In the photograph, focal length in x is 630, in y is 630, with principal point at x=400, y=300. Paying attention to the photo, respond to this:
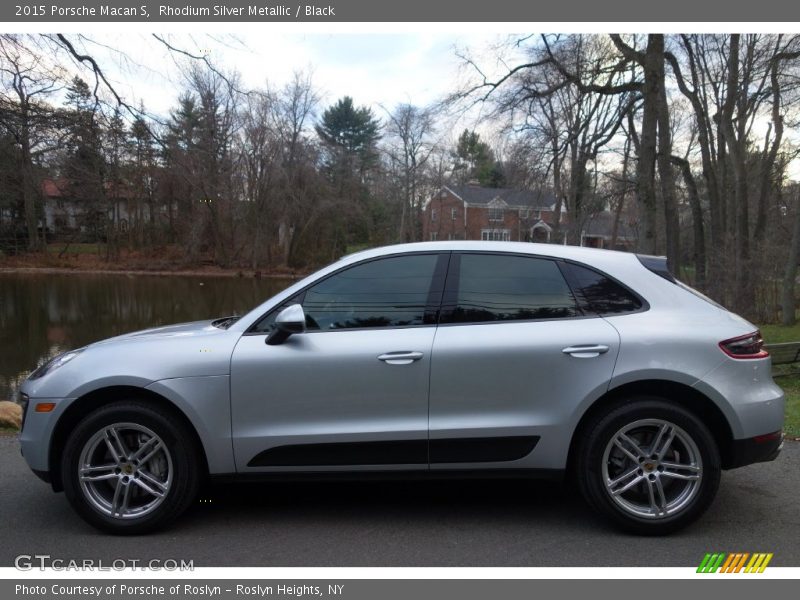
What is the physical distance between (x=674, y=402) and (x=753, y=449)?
524 millimetres

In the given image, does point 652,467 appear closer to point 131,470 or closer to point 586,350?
point 586,350

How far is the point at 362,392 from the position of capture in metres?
3.79

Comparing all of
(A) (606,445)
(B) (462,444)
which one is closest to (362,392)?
(B) (462,444)

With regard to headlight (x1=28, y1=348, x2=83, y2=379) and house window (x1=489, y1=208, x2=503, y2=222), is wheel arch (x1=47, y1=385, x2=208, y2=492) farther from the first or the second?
house window (x1=489, y1=208, x2=503, y2=222)

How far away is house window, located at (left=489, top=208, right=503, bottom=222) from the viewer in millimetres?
46469

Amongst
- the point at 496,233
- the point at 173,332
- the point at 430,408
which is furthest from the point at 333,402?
the point at 496,233

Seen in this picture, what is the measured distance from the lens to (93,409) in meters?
3.95

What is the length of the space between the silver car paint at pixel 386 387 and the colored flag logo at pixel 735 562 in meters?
0.68

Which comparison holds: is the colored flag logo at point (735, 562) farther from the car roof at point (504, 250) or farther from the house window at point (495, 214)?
the house window at point (495, 214)

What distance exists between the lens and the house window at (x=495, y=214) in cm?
4647

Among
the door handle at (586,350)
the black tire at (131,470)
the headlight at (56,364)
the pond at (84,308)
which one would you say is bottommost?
the pond at (84,308)

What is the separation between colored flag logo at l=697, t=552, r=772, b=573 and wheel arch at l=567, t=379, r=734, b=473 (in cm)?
54

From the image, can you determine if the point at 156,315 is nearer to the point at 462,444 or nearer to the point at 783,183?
the point at 462,444

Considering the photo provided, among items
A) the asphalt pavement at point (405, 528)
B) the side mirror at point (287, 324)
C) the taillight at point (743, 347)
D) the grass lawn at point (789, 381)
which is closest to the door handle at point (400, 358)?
the side mirror at point (287, 324)
